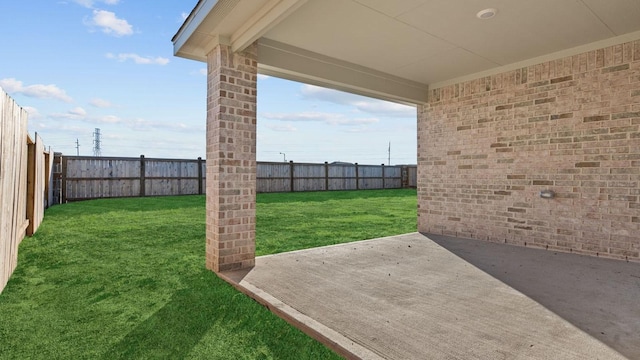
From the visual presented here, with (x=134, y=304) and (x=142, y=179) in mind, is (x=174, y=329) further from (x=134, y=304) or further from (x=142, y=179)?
(x=142, y=179)

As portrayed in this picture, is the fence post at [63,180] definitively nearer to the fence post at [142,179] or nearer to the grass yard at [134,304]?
the fence post at [142,179]

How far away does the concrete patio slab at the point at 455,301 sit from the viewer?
2.08 m

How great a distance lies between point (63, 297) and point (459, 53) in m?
5.64

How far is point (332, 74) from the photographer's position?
504 cm

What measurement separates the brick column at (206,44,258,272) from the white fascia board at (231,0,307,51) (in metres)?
0.23

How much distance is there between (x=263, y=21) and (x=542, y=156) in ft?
15.1

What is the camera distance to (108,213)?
8266 mm

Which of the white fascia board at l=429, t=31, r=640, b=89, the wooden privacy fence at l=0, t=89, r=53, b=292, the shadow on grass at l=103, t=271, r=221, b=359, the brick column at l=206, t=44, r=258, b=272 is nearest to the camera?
the shadow on grass at l=103, t=271, r=221, b=359

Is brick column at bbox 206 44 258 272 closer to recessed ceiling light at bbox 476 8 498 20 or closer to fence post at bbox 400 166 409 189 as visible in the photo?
recessed ceiling light at bbox 476 8 498 20

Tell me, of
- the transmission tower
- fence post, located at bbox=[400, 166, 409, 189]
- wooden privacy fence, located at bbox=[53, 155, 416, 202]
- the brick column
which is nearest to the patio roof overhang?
the brick column

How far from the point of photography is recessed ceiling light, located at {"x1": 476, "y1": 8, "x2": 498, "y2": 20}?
11.7 feet

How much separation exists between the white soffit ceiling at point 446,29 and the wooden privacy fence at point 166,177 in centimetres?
1100

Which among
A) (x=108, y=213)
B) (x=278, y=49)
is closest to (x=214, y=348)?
(x=278, y=49)

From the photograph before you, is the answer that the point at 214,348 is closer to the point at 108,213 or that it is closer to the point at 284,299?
the point at 284,299
